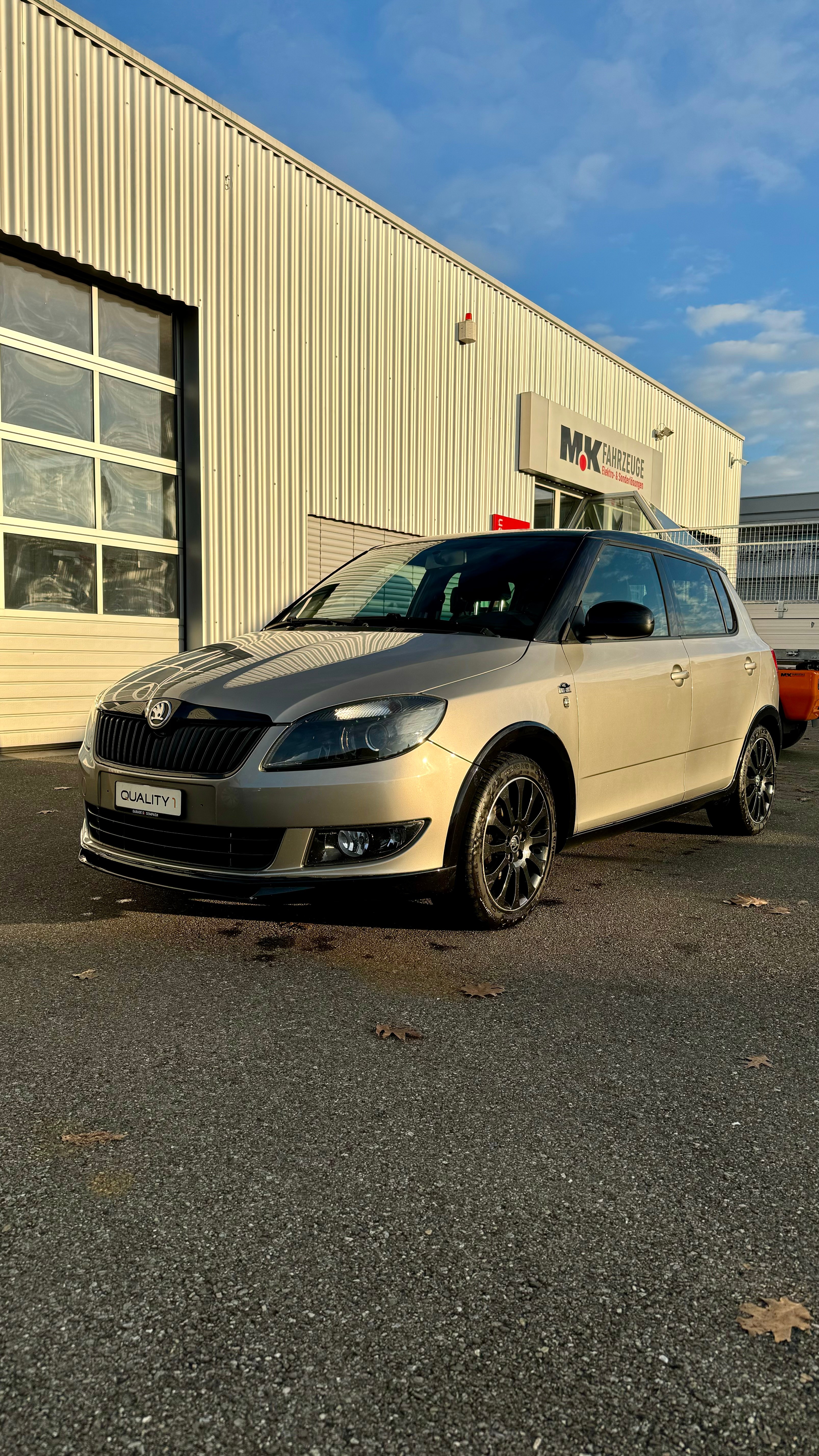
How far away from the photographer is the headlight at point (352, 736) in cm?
337

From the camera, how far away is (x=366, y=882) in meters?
3.35

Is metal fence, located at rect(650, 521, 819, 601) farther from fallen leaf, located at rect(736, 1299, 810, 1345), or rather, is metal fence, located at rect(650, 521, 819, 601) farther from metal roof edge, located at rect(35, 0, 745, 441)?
fallen leaf, located at rect(736, 1299, 810, 1345)

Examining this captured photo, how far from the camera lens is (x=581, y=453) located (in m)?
19.1

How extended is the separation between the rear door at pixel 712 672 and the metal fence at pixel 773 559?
→ 21.1 feet

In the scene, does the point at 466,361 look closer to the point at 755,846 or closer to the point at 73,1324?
the point at 755,846

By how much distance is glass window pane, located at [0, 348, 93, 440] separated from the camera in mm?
9539

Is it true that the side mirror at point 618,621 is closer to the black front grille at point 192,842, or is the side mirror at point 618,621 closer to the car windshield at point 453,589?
the car windshield at point 453,589

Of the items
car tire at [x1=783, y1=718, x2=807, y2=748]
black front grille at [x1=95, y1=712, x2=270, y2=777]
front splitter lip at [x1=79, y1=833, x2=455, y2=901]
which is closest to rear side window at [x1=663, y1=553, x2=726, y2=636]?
front splitter lip at [x1=79, y1=833, x2=455, y2=901]

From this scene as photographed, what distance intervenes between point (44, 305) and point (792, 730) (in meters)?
8.62

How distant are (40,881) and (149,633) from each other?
21.6ft

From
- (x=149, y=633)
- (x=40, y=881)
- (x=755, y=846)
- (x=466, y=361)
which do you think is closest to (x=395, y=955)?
(x=40, y=881)

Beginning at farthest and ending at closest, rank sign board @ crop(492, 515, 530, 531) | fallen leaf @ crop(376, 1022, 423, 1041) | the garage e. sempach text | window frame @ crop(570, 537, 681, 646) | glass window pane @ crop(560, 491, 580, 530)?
1. glass window pane @ crop(560, 491, 580, 530)
2. the garage e. sempach text
3. sign board @ crop(492, 515, 530, 531)
4. window frame @ crop(570, 537, 681, 646)
5. fallen leaf @ crop(376, 1022, 423, 1041)

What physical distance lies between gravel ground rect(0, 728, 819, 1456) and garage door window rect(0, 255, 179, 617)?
6.86 meters

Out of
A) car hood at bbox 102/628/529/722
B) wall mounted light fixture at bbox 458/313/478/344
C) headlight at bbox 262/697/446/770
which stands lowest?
headlight at bbox 262/697/446/770
